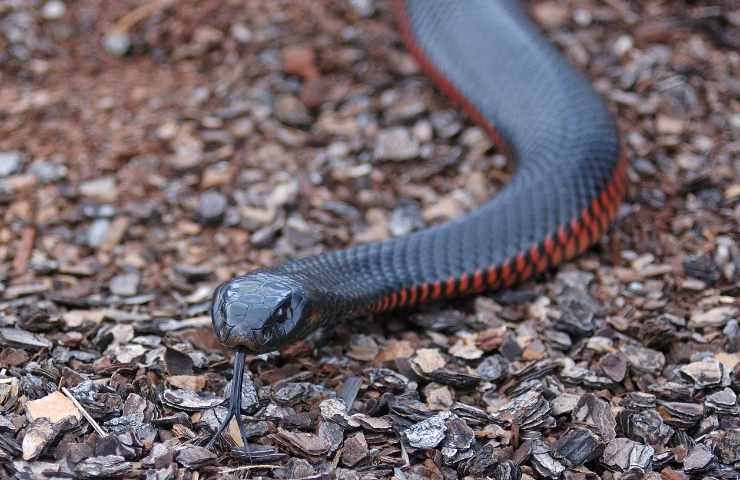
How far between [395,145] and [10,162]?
277cm

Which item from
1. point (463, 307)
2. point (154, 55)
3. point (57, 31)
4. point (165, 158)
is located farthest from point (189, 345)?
point (57, 31)

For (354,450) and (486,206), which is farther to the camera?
(486,206)

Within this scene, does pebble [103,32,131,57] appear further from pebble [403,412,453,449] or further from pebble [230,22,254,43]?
pebble [403,412,453,449]

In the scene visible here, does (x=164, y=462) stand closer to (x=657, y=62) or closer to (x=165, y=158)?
(x=165, y=158)

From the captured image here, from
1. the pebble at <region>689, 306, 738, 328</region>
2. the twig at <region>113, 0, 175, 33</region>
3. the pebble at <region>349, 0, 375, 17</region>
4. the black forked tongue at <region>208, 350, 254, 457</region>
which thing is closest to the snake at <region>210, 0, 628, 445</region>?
the black forked tongue at <region>208, 350, 254, 457</region>

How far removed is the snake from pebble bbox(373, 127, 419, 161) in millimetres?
558

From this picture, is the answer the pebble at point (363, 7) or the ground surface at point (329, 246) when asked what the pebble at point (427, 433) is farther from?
the pebble at point (363, 7)

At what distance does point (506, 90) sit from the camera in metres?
6.84

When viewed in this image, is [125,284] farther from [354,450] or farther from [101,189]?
[354,450]

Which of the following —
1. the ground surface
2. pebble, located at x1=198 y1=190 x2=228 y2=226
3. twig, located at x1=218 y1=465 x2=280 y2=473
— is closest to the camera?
twig, located at x1=218 y1=465 x2=280 y2=473

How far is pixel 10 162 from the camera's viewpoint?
21.9 feet

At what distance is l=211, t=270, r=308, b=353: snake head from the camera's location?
4145 mm

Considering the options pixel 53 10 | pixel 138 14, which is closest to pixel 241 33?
pixel 138 14

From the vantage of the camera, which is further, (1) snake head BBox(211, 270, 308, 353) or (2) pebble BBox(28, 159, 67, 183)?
(2) pebble BBox(28, 159, 67, 183)
